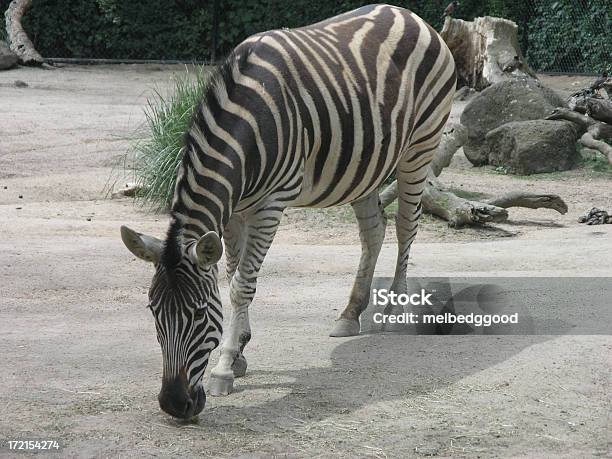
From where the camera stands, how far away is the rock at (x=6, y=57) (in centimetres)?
2077

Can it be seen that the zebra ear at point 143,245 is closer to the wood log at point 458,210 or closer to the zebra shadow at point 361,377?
the zebra shadow at point 361,377

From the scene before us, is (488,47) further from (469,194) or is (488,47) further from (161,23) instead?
(161,23)

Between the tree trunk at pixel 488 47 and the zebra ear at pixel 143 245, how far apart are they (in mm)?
10019

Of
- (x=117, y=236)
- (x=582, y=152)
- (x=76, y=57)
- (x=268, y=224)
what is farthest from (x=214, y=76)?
(x=76, y=57)

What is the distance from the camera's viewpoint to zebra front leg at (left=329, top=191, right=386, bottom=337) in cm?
601

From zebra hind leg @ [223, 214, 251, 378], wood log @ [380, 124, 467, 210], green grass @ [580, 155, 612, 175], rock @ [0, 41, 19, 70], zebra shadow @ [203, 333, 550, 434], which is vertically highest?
zebra hind leg @ [223, 214, 251, 378]

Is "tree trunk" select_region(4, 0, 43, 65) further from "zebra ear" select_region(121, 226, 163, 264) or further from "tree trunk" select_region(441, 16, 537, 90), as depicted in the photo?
"zebra ear" select_region(121, 226, 163, 264)

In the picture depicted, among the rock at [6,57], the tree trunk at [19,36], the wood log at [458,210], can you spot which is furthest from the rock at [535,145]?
the tree trunk at [19,36]

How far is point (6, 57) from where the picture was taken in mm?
20797

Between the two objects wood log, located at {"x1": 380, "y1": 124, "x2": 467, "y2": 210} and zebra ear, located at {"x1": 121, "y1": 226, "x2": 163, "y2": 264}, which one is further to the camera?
wood log, located at {"x1": 380, "y1": 124, "x2": 467, "y2": 210}

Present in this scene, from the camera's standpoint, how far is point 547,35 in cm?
1989

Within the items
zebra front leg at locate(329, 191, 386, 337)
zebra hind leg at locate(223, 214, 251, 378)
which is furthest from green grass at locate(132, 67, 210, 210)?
zebra hind leg at locate(223, 214, 251, 378)

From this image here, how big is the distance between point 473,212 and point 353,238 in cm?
124

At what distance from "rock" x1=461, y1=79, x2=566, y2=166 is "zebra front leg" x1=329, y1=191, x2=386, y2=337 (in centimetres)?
675
